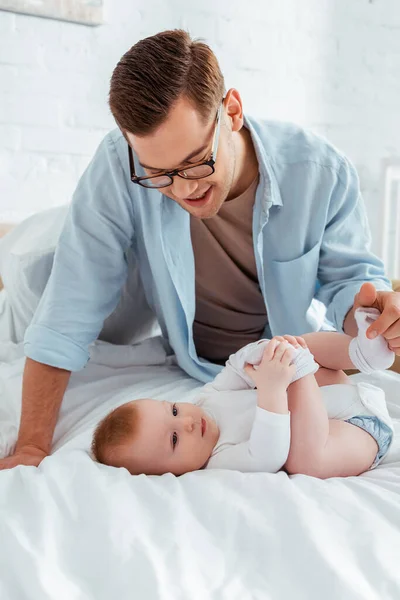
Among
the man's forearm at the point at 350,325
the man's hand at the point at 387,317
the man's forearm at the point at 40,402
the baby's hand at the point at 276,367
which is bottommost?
the man's forearm at the point at 40,402

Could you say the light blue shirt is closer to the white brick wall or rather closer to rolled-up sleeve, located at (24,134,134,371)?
rolled-up sleeve, located at (24,134,134,371)

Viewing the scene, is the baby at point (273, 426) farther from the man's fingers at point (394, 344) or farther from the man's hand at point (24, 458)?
the man's hand at point (24, 458)

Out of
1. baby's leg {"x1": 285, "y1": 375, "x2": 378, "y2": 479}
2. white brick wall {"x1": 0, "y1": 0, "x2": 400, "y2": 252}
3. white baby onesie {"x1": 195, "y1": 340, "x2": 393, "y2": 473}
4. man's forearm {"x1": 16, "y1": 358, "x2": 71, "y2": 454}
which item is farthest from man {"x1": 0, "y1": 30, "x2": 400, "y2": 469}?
white brick wall {"x1": 0, "y1": 0, "x2": 400, "y2": 252}

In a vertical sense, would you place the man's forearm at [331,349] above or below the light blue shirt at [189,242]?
below

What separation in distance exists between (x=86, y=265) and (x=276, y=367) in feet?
1.86

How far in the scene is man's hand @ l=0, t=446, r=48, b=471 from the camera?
131 centimetres

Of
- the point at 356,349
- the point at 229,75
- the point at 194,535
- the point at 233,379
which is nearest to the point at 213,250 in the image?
the point at 233,379

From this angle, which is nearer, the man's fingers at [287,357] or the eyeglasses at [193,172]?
the man's fingers at [287,357]

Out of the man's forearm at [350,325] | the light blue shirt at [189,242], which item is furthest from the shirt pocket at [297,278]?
the man's forearm at [350,325]

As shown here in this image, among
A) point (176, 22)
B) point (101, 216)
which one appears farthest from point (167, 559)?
point (176, 22)

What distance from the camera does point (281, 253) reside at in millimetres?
1629

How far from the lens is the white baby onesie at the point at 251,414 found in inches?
44.7

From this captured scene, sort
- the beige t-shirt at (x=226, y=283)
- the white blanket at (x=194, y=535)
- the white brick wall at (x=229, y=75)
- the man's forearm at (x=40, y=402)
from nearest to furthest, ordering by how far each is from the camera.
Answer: the white blanket at (x=194, y=535) → the man's forearm at (x=40, y=402) → the beige t-shirt at (x=226, y=283) → the white brick wall at (x=229, y=75)

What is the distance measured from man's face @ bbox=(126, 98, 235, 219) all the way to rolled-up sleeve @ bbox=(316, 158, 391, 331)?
13.7 inches
